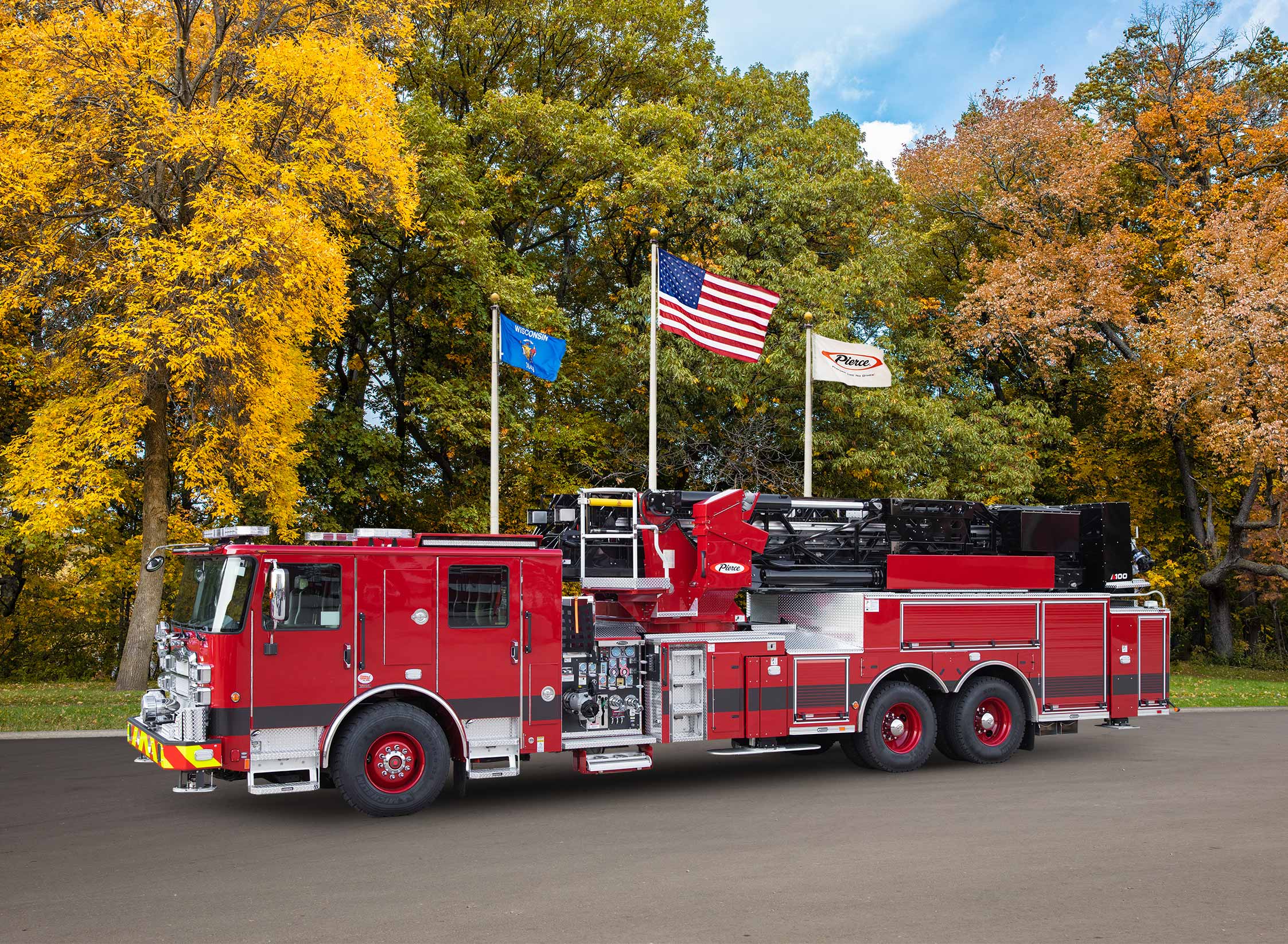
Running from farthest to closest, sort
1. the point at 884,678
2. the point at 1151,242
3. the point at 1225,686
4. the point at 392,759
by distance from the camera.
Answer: the point at 1151,242
the point at 1225,686
the point at 884,678
the point at 392,759

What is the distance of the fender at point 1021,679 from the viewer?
536 inches

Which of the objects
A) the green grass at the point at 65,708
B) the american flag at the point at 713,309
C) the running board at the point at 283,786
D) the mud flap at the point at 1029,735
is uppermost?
the american flag at the point at 713,309

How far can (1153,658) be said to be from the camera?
14.9 meters

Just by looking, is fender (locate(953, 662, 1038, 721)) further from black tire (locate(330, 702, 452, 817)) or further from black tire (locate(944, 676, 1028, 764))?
black tire (locate(330, 702, 452, 817))

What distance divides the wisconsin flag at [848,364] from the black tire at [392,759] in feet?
41.0

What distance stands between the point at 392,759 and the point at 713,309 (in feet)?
38.5

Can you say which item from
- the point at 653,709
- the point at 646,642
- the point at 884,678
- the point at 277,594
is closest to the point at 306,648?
the point at 277,594

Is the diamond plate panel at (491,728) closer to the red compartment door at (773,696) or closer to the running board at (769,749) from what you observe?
the running board at (769,749)

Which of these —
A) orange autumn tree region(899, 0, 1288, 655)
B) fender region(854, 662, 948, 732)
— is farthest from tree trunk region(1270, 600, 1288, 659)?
fender region(854, 662, 948, 732)

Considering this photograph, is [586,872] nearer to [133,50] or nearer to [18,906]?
[18,906]

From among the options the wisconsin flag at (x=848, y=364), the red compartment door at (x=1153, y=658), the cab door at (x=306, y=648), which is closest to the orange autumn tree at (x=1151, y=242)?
the wisconsin flag at (x=848, y=364)

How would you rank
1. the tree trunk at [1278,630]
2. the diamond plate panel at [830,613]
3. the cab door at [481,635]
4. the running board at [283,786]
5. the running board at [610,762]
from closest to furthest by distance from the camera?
the running board at [283,786], the cab door at [481,635], the running board at [610,762], the diamond plate panel at [830,613], the tree trunk at [1278,630]

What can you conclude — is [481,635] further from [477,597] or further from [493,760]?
[493,760]

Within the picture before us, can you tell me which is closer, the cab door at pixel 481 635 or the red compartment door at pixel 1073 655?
the cab door at pixel 481 635
